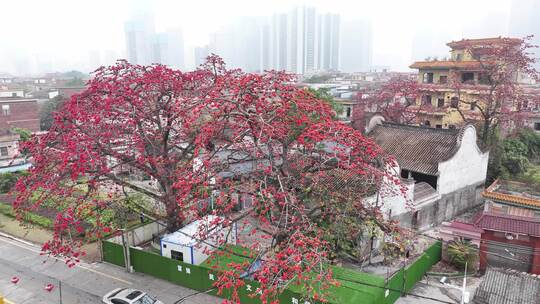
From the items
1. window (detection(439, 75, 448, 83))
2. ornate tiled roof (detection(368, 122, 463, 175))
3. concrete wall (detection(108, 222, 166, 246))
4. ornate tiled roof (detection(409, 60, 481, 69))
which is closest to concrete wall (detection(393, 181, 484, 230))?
ornate tiled roof (detection(368, 122, 463, 175))

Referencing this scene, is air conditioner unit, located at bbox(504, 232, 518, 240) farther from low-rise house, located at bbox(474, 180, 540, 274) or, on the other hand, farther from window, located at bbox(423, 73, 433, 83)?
window, located at bbox(423, 73, 433, 83)

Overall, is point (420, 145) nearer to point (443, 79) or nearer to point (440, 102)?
point (440, 102)

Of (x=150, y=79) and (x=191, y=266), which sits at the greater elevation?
(x=150, y=79)

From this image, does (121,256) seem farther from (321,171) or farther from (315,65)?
(315,65)

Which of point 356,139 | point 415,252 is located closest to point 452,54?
point 415,252

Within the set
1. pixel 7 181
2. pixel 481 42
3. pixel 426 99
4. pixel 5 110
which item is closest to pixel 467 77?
pixel 481 42

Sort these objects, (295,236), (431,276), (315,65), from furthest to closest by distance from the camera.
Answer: (315,65), (431,276), (295,236)

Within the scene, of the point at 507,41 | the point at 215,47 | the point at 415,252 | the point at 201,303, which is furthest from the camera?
the point at 215,47

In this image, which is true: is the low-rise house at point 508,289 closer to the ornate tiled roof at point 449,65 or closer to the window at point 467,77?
the ornate tiled roof at point 449,65
